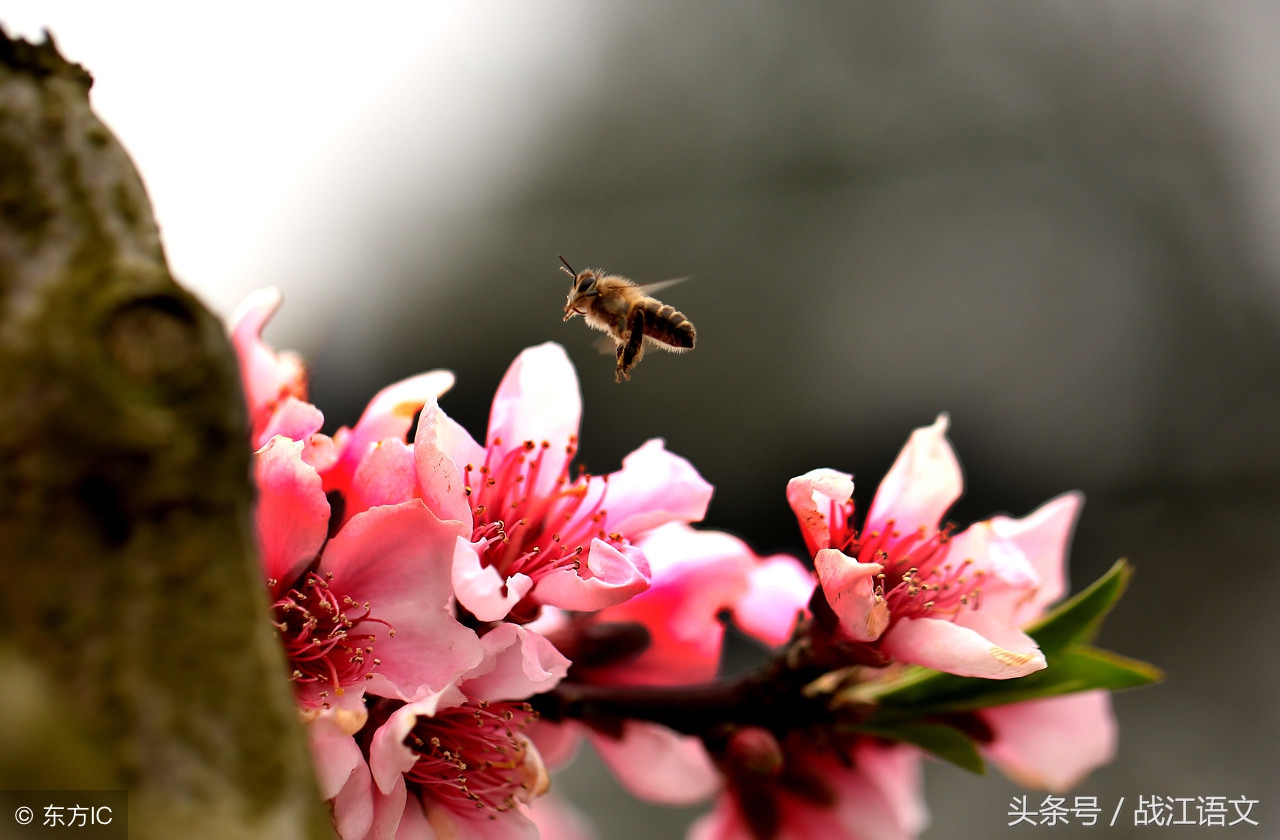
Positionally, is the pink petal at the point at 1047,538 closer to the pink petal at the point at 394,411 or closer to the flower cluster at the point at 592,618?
the flower cluster at the point at 592,618

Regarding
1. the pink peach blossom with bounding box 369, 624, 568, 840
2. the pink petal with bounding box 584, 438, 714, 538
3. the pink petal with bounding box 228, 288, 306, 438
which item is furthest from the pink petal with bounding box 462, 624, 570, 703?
the pink petal with bounding box 228, 288, 306, 438

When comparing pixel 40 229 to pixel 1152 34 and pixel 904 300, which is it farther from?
pixel 1152 34

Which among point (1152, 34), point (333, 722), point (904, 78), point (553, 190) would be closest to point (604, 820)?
point (333, 722)

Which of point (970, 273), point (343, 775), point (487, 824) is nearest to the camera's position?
point (343, 775)

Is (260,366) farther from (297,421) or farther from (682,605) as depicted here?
(682,605)

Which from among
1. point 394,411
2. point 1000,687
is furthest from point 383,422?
point 1000,687
